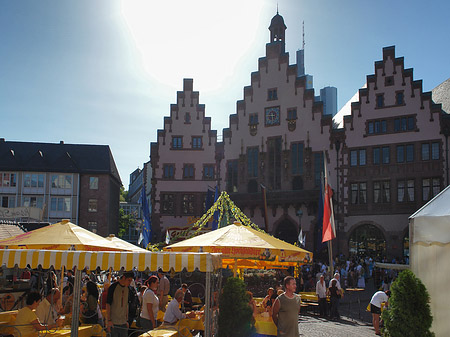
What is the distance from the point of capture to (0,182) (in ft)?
188

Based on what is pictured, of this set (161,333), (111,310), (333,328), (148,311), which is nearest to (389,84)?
(333,328)

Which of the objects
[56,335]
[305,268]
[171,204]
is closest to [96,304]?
[56,335]

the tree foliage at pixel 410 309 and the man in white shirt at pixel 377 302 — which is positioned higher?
the tree foliage at pixel 410 309

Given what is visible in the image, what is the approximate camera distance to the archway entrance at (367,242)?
A: 3834 centimetres

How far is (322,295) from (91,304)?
1043 centimetres

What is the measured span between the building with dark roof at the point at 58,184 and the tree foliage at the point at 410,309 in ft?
160

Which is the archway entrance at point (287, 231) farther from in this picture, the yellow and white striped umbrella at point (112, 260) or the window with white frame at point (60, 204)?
the yellow and white striped umbrella at point (112, 260)

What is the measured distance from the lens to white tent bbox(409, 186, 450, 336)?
1004 cm

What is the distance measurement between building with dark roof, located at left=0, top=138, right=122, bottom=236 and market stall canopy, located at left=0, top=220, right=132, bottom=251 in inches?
1688

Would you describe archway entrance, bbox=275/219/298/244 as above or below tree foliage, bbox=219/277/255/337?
above

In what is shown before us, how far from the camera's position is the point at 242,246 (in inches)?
535

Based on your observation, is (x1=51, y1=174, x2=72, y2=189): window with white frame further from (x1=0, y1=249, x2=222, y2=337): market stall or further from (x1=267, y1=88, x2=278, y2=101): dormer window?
(x1=0, y1=249, x2=222, y2=337): market stall

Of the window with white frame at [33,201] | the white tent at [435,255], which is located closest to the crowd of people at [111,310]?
the white tent at [435,255]

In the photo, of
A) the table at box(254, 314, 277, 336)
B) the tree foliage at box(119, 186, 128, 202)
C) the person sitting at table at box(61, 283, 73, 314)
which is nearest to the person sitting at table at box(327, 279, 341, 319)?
the table at box(254, 314, 277, 336)
